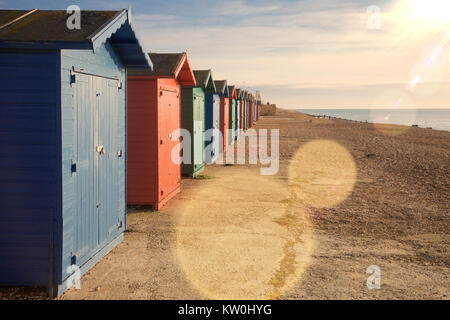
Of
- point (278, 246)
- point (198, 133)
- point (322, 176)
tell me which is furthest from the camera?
point (322, 176)

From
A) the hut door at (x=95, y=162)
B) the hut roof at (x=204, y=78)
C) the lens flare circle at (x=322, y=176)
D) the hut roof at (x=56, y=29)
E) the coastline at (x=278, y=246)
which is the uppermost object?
the hut roof at (x=204, y=78)

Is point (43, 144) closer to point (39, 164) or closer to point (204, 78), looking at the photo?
point (39, 164)

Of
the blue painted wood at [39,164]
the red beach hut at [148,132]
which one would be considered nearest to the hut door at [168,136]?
the red beach hut at [148,132]

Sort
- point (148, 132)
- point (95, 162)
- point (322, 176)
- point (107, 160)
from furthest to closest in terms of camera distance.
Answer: point (322, 176) → point (148, 132) → point (107, 160) → point (95, 162)

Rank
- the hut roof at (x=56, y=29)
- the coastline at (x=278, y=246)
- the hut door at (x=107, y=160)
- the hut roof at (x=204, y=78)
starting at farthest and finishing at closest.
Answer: the hut roof at (x=204, y=78)
the hut door at (x=107, y=160)
the coastline at (x=278, y=246)
the hut roof at (x=56, y=29)

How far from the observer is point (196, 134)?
1356cm

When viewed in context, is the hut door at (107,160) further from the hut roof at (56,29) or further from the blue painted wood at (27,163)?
the blue painted wood at (27,163)

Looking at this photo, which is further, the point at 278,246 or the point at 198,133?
the point at 198,133

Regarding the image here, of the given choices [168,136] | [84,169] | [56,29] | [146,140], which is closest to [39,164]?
[84,169]

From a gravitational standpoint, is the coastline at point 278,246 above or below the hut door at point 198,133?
below

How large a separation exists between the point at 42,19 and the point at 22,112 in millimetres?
1290

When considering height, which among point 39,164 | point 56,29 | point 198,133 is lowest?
point 39,164

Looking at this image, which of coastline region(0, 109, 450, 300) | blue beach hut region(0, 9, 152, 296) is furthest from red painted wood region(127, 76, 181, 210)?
blue beach hut region(0, 9, 152, 296)
